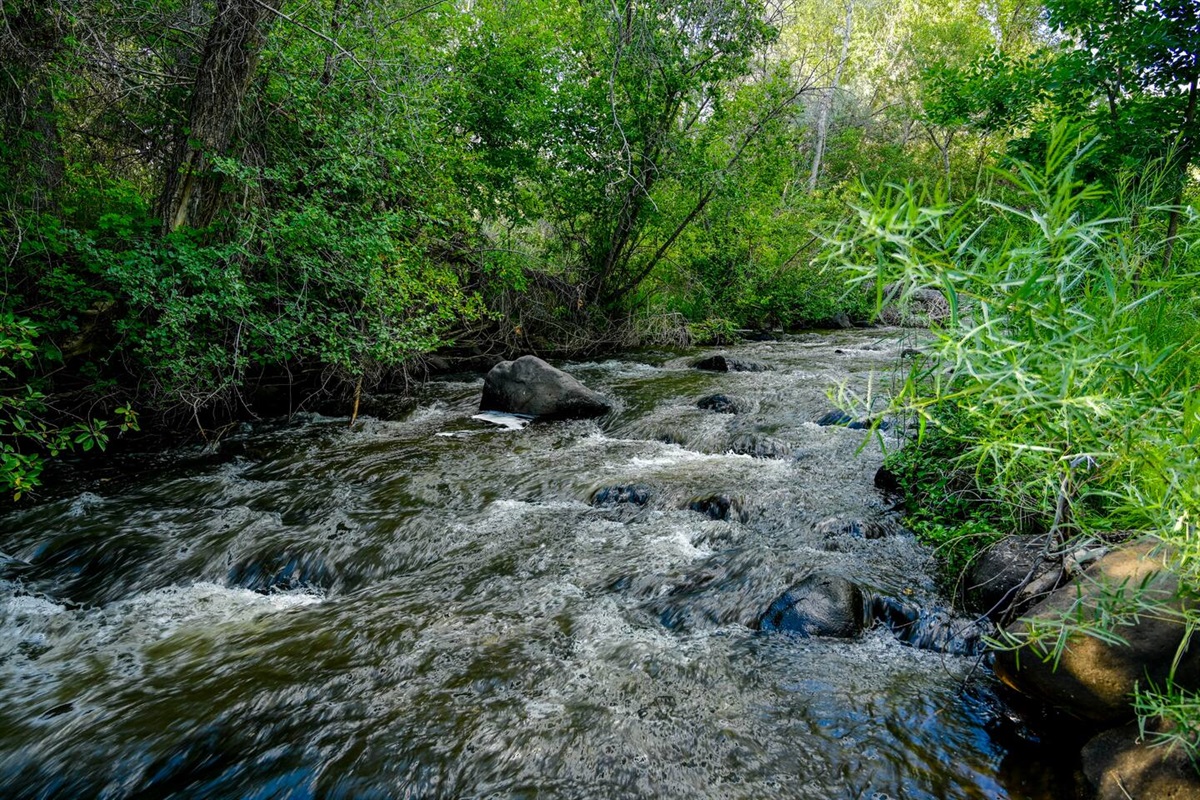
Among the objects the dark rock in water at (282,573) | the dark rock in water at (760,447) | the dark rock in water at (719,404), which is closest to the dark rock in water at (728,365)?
the dark rock in water at (719,404)

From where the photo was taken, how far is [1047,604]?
2.64 meters

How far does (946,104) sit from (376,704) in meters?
10.0

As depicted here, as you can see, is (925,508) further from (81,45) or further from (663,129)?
(663,129)

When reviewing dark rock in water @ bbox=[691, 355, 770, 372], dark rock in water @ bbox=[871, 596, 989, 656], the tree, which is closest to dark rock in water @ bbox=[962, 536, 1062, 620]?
dark rock in water @ bbox=[871, 596, 989, 656]

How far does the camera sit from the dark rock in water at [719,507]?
17.0 ft

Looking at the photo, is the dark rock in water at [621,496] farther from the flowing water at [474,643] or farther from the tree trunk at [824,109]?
the tree trunk at [824,109]

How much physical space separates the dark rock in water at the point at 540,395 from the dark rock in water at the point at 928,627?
575cm

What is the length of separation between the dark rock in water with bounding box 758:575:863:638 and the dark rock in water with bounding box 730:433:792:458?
3079 mm

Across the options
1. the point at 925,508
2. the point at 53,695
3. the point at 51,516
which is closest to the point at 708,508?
the point at 925,508

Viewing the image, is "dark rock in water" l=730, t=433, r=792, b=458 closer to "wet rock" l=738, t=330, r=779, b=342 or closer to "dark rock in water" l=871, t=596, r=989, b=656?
"dark rock in water" l=871, t=596, r=989, b=656

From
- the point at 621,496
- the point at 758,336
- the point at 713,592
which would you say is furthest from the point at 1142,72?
the point at 758,336

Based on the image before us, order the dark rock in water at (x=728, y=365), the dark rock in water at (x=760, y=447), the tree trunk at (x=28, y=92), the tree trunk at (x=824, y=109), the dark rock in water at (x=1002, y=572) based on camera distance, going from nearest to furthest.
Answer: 1. the dark rock in water at (x=1002, y=572)
2. the tree trunk at (x=28, y=92)
3. the dark rock in water at (x=760, y=447)
4. the dark rock in water at (x=728, y=365)
5. the tree trunk at (x=824, y=109)

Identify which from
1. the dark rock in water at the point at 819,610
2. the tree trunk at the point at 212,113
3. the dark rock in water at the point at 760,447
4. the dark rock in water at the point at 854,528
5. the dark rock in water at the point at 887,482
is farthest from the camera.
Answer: the dark rock in water at the point at 760,447

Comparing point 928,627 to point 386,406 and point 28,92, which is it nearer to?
point 386,406
